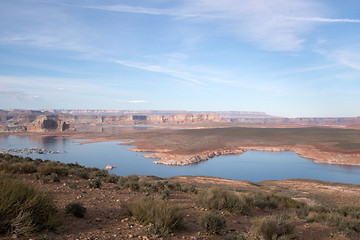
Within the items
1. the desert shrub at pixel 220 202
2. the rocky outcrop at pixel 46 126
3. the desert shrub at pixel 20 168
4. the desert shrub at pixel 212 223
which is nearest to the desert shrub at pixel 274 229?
the desert shrub at pixel 212 223

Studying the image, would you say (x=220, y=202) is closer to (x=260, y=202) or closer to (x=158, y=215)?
(x=260, y=202)

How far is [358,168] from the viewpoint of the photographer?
4016 cm

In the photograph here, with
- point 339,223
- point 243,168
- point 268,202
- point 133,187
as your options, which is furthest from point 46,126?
point 339,223

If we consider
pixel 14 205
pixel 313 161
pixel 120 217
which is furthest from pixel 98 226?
pixel 313 161

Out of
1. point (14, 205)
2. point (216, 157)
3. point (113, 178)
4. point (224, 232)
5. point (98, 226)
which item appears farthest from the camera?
point (216, 157)

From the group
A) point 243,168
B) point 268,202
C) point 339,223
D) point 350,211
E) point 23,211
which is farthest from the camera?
point 243,168

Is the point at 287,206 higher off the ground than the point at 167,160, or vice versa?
the point at 287,206

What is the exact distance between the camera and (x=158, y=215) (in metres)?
5.58

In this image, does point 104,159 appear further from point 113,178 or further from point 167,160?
point 113,178

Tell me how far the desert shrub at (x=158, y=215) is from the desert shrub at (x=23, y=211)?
5.75ft

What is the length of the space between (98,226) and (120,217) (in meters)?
0.79

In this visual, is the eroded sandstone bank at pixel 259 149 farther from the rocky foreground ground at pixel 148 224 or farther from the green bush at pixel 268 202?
the rocky foreground ground at pixel 148 224

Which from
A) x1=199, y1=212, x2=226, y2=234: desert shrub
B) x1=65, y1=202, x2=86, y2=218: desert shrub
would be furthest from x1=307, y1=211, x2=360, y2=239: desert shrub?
x1=65, y1=202, x2=86, y2=218: desert shrub

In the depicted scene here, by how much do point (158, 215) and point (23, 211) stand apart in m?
2.58
